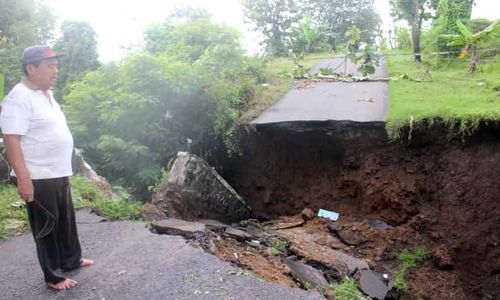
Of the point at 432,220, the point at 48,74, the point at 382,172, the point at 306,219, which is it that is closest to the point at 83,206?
the point at 48,74

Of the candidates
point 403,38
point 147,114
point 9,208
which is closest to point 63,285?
point 9,208

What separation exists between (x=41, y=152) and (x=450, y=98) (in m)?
7.60

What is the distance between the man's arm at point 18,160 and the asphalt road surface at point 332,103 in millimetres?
5739

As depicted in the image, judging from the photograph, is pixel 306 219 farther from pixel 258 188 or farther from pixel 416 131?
pixel 416 131

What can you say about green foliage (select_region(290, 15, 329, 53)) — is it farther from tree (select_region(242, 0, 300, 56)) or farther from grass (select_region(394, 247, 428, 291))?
grass (select_region(394, 247, 428, 291))

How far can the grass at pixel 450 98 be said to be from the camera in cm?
759

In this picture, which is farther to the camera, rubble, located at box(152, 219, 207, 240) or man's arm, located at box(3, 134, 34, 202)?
rubble, located at box(152, 219, 207, 240)

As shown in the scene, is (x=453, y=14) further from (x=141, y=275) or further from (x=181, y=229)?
(x=141, y=275)

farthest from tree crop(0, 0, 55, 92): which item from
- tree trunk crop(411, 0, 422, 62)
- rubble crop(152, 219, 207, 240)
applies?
tree trunk crop(411, 0, 422, 62)

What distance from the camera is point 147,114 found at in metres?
9.11

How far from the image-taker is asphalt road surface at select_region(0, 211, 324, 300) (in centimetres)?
395

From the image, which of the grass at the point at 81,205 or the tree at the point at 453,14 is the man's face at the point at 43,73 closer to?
the grass at the point at 81,205

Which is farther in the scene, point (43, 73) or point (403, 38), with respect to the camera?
point (403, 38)

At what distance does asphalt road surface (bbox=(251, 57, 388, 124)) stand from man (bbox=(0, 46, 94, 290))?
5.37m
